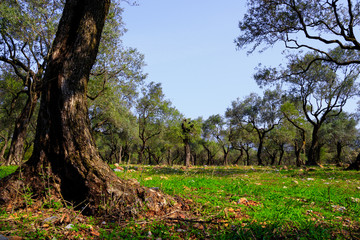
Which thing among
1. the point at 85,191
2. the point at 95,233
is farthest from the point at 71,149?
the point at 95,233

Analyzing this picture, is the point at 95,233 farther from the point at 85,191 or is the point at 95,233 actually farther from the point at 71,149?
the point at 71,149

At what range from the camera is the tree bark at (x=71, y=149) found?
3.76m

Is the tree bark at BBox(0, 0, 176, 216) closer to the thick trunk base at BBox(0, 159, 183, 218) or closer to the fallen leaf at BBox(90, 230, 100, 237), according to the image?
the thick trunk base at BBox(0, 159, 183, 218)

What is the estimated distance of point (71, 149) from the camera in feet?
12.9

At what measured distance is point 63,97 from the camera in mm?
4105

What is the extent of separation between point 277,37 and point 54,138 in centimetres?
1806

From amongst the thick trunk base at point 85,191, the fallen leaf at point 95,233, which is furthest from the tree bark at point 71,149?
the fallen leaf at point 95,233

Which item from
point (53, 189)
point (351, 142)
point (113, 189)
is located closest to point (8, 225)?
point (53, 189)

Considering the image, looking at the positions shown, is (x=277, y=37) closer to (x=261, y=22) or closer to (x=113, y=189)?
(x=261, y=22)

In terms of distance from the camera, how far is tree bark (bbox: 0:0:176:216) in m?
3.76

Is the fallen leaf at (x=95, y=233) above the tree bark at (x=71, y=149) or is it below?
below

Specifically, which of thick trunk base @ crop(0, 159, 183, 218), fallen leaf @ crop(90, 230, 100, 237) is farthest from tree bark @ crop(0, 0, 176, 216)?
fallen leaf @ crop(90, 230, 100, 237)

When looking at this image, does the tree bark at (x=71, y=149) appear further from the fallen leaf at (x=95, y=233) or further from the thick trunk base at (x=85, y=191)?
the fallen leaf at (x=95, y=233)

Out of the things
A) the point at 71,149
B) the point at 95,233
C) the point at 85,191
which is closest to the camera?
the point at 95,233
